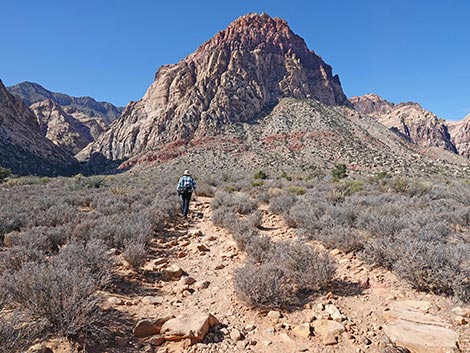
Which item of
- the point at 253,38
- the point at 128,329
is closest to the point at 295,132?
the point at 253,38

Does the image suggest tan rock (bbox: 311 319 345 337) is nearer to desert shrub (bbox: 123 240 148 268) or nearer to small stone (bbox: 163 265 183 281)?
small stone (bbox: 163 265 183 281)

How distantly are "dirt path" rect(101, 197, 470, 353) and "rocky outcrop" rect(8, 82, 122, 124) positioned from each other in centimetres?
15759

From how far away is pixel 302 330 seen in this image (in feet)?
10.2

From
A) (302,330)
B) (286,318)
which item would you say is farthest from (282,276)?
(302,330)

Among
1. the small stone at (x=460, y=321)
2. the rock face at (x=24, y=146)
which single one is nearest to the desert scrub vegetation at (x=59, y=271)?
the small stone at (x=460, y=321)

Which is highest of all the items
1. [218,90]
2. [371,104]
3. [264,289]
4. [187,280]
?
[371,104]

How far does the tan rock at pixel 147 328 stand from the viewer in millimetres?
3100

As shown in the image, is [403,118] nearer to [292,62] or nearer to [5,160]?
[292,62]

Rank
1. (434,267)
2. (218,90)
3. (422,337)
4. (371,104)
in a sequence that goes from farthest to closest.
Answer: (371,104)
(218,90)
(434,267)
(422,337)

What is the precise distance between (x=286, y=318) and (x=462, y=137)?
6872 inches

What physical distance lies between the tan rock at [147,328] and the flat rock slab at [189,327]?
82 millimetres

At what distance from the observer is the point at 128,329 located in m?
3.19

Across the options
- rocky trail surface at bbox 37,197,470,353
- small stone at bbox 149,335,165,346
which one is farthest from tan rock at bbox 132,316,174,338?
small stone at bbox 149,335,165,346

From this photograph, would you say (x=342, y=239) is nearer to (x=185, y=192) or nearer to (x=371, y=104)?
(x=185, y=192)
